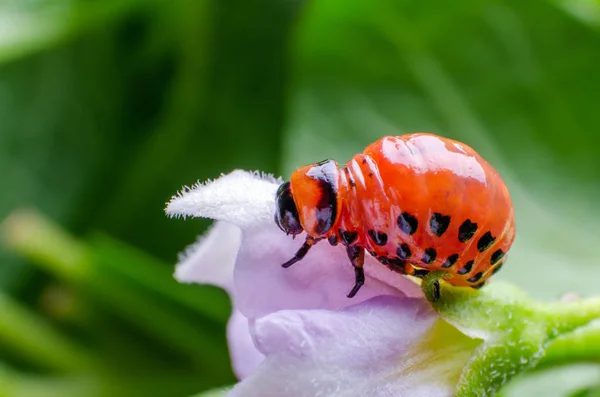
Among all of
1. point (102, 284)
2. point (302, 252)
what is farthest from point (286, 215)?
point (102, 284)

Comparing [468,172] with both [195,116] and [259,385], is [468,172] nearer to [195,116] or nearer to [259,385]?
[259,385]

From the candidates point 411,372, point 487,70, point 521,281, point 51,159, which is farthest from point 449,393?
point 51,159

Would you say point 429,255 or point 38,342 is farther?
point 38,342

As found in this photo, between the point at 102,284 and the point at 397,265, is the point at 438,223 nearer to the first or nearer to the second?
the point at 397,265

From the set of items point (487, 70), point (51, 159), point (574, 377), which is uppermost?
point (51, 159)

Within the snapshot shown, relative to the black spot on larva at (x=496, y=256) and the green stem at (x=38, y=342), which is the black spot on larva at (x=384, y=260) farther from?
the green stem at (x=38, y=342)

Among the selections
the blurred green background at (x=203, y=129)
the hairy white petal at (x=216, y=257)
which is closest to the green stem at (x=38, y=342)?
the blurred green background at (x=203, y=129)
